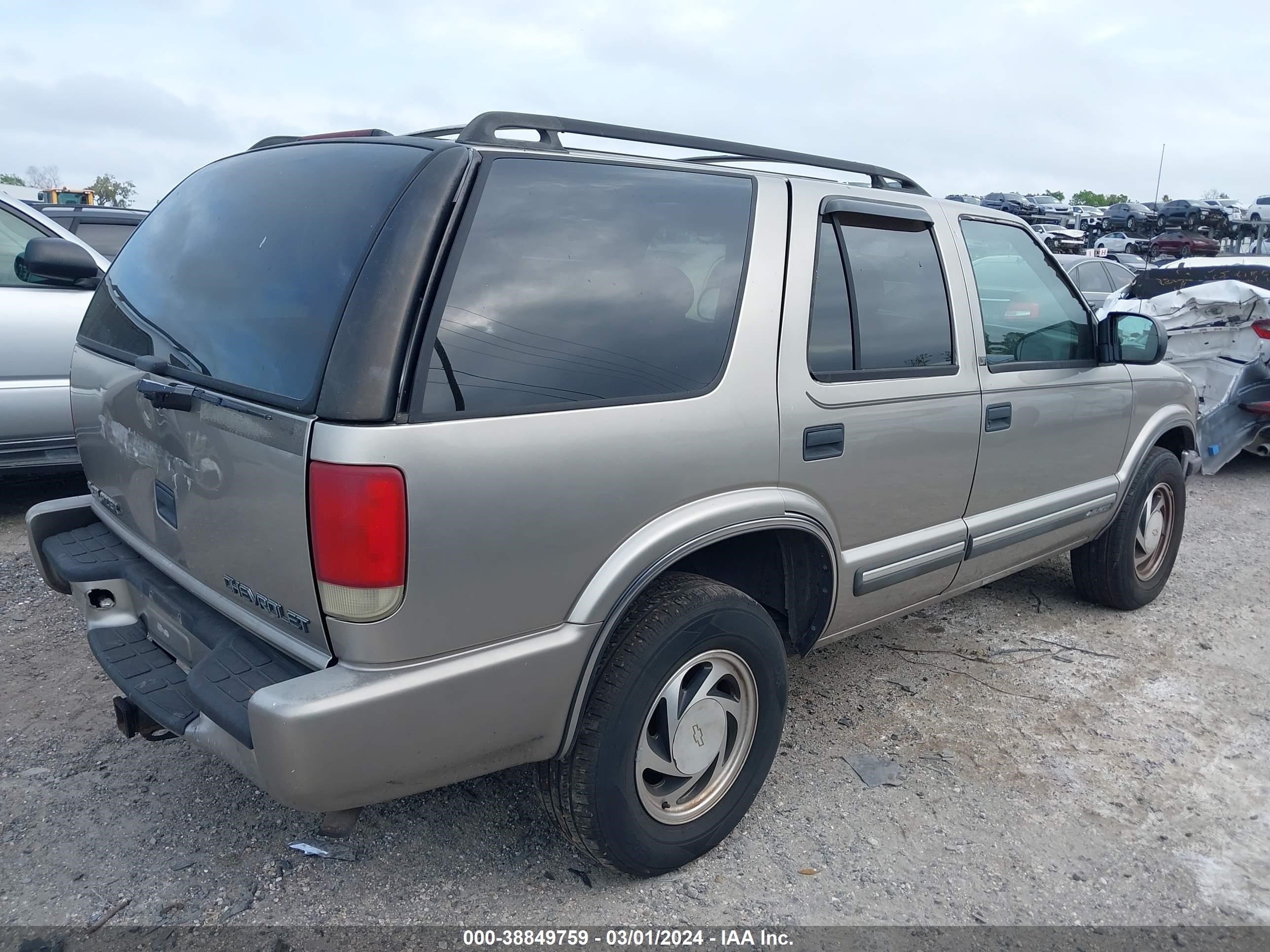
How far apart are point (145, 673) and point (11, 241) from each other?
148 inches

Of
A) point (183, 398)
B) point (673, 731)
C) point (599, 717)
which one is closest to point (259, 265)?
point (183, 398)

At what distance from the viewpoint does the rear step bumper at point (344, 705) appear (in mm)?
1955

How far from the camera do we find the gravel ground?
2533 mm

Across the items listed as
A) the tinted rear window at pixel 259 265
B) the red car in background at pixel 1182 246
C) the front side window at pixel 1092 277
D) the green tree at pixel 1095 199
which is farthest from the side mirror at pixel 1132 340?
the green tree at pixel 1095 199

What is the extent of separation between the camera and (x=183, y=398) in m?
2.27

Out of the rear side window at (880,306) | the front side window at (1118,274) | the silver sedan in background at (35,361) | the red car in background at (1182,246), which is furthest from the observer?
the red car in background at (1182,246)

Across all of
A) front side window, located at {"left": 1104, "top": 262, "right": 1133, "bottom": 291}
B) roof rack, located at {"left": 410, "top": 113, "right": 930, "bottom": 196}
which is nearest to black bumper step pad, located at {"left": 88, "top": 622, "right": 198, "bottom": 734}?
roof rack, located at {"left": 410, "top": 113, "right": 930, "bottom": 196}

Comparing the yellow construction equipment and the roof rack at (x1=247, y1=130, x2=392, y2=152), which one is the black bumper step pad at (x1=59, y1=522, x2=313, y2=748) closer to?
the roof rack at (x1=247, y1=130, x2=392, y2=152)

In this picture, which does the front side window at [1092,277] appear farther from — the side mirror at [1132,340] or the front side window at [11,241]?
the front side window at [11,241]

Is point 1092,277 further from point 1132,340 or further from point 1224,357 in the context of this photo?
point 1132,340

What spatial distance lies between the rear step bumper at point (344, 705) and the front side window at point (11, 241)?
3298 mm

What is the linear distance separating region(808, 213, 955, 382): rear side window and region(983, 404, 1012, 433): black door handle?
266mm

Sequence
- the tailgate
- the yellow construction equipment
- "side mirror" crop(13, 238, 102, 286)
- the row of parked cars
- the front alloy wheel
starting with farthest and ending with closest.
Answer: the row of parked cars
the yellow construction equipment
the front alloy wheel
"side mirror" crop(13, 238, 102, 286)
the tailgate

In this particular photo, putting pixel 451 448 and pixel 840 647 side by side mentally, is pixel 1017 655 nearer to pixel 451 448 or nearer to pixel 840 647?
pixel 840 647
